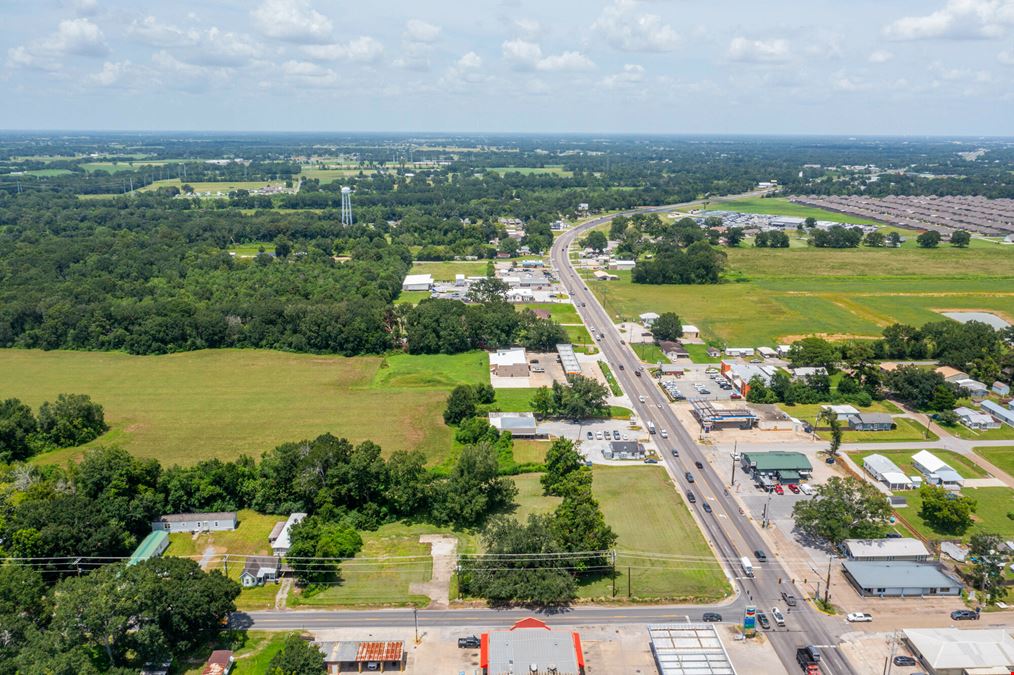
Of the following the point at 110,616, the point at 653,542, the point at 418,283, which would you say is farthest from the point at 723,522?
the point at 418,283

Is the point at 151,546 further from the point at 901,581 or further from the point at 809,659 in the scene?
the point at 901,581

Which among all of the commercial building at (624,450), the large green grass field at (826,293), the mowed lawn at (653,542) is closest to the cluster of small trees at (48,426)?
the mowed lawn at (653,542)

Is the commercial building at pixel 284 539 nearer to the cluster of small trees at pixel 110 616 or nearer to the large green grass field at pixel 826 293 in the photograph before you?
the cluster of small trees at pixel 110 616

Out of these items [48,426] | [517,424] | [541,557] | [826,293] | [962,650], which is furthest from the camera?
[826,293]

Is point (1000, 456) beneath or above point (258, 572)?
above

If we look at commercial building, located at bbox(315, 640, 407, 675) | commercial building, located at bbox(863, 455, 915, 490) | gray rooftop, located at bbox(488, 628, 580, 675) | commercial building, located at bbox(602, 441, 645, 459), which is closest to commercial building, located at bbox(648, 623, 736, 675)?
gray rooftop, located at bbox(488, 628, 580, 675)

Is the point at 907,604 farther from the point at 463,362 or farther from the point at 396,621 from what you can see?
the point at 463,362
